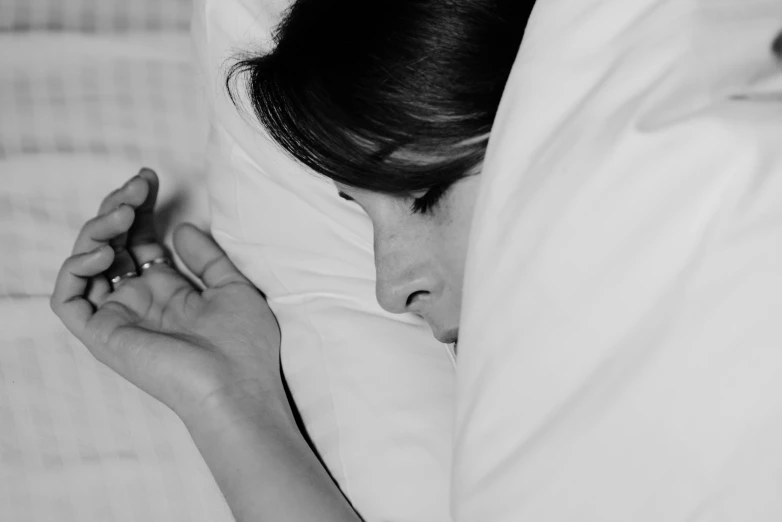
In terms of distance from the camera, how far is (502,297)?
1.98 ft

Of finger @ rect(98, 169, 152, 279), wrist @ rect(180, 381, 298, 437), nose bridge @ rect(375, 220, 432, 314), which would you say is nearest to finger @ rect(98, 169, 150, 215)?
finger @ rect(98, 169, 152, 279)

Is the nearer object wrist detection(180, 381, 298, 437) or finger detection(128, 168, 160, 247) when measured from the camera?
wrist detection(180, 381, 298, 437)

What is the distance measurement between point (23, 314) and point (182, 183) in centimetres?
28

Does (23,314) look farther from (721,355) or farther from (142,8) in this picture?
(721,355)

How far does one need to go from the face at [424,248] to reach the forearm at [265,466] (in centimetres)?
22

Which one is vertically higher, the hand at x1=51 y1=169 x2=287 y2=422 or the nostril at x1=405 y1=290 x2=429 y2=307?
the nostril at x1=405 y1=290 x2=429 y2=307

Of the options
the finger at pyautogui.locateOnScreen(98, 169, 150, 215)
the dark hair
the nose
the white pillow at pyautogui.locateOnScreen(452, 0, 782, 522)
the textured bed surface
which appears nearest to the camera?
the white pillow at pyautogui.locateOnScreen(452, 0, 782, 522)

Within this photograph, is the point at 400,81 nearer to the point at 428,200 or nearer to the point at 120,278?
the point at 428,200

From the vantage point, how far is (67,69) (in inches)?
45.0

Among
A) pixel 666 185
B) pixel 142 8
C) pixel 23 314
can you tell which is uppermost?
pixel 666 185

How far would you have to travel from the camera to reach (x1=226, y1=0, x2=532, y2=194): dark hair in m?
0.65

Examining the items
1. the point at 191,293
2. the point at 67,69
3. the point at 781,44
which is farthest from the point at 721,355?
the point at 67,69

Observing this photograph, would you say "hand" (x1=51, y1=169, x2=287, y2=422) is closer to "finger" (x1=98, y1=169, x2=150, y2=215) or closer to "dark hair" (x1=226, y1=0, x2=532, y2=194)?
"finger" (x1=98, y1=169, x2=150, y2=215)

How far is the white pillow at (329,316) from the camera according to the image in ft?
2.75
